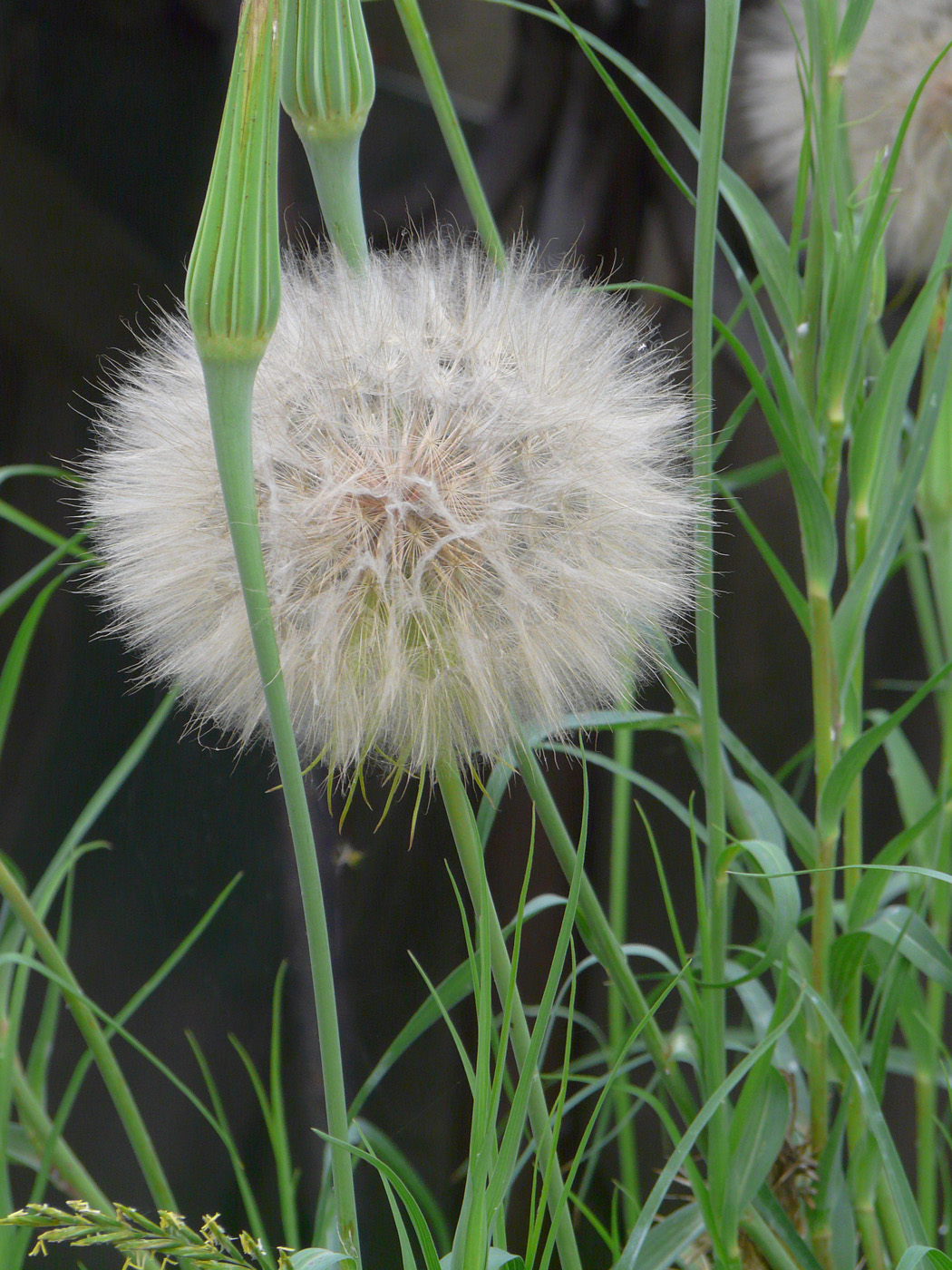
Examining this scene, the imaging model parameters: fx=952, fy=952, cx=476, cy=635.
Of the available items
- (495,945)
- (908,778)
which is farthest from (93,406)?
(908,778)

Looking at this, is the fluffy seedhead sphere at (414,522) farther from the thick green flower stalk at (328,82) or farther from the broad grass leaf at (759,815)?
the broad grass leaf at (759,815)

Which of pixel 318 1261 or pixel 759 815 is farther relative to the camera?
pixel 759 815

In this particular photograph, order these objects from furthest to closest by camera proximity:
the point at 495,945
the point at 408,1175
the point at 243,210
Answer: the point at 408,1175, the point at 495,945, the point at 243,210

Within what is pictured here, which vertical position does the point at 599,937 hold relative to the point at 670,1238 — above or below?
above

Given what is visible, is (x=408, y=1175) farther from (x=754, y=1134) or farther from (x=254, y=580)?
(x=254, y=580)

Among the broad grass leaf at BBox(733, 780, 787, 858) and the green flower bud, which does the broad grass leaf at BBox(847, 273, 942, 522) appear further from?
the green flower bud

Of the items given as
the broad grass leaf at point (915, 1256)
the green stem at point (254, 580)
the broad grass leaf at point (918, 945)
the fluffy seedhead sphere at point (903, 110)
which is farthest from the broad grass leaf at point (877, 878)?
the fluffy seedhead sphere at point (903, 110)

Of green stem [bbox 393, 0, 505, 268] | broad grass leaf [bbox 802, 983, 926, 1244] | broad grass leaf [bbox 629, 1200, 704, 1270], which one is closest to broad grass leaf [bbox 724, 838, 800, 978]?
broad grass leaf [bbox 802, 983, 926, 1244]
